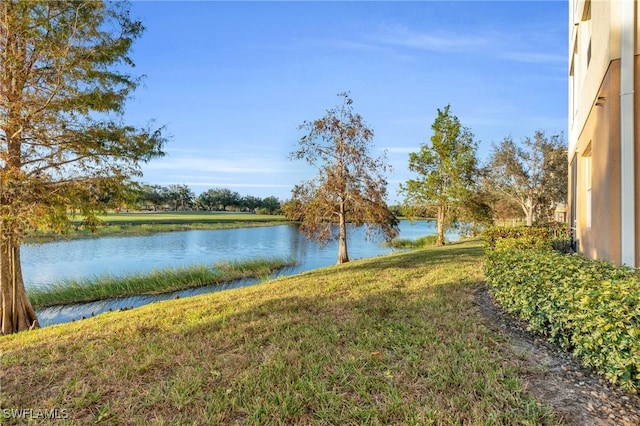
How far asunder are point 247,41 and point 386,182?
637cm

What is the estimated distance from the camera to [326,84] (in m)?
12.1

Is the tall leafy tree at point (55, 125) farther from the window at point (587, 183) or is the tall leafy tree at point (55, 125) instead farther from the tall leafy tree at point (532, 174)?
the tall leafy tree at point (532, 174)

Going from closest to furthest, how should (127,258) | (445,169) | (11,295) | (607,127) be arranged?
(607,127) → (11,295) → (127,258) → (445,169)

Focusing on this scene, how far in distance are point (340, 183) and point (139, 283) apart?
7728 mm

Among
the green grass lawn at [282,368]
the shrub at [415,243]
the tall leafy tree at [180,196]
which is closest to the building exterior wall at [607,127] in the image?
the green grass lawn at [282,368]

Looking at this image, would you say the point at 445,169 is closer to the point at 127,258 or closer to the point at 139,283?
the point at 139,283

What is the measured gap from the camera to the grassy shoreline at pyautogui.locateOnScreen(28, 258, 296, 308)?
34.1 ft

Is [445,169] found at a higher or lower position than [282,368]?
higher

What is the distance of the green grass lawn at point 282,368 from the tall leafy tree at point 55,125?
8.62 ft

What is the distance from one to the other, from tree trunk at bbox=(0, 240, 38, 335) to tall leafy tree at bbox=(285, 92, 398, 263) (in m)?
7.54

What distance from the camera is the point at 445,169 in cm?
1873

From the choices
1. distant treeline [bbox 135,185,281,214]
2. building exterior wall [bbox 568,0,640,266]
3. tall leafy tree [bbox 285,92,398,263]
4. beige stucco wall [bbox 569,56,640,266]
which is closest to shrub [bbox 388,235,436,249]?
tall leafy tree [bbox 285,92,398,263]

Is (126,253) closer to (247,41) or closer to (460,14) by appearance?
(247,41)

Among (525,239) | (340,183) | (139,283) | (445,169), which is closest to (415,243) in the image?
(445,169)
